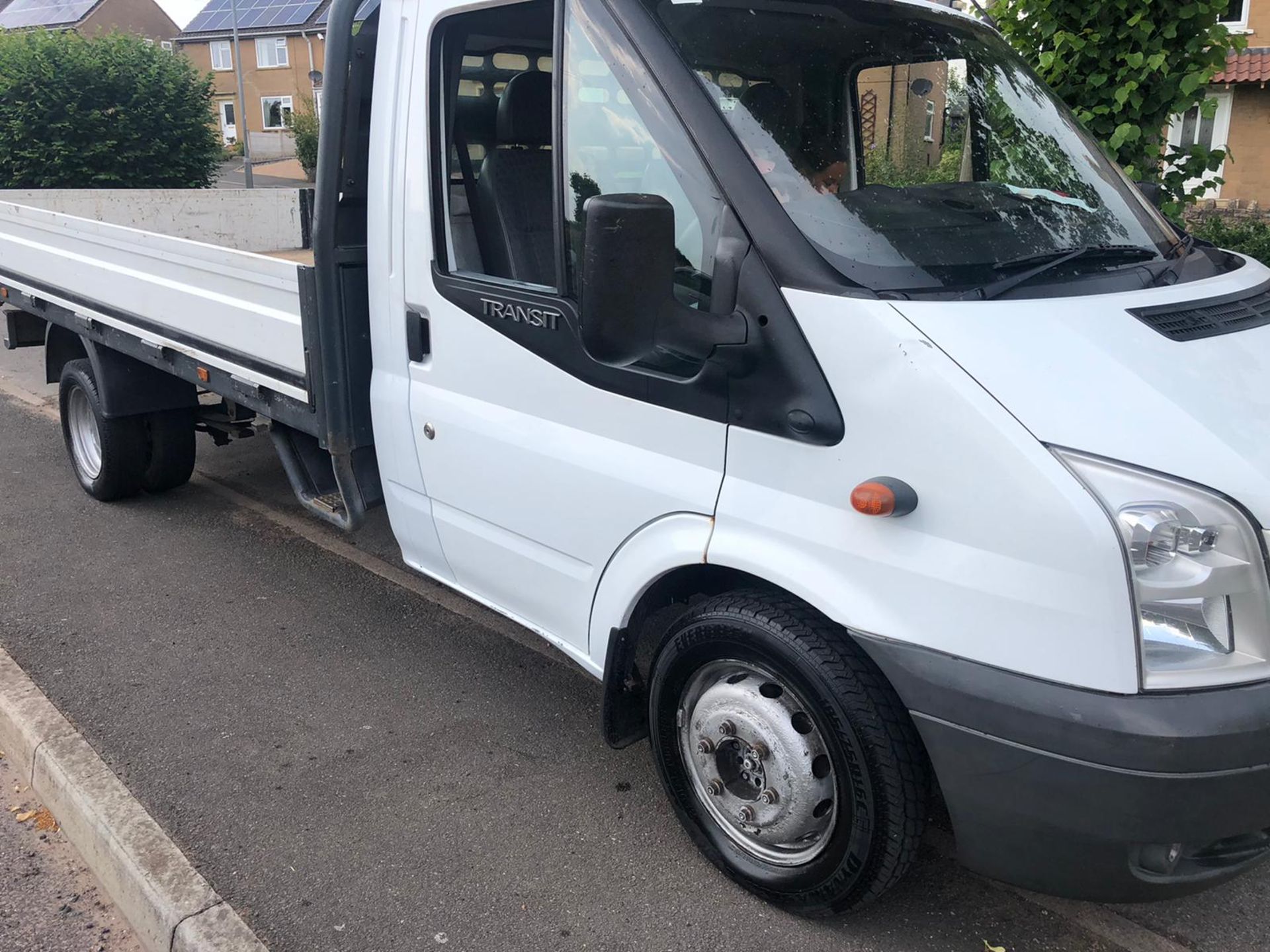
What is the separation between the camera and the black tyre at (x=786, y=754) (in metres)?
2.41

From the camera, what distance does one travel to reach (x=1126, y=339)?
2271 millimetres

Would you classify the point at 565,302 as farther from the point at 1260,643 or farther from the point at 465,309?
the point at 1260,643

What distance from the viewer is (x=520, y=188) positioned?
327 centimetres

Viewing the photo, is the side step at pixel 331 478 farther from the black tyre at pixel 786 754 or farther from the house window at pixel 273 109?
the house window at pixel 273 109

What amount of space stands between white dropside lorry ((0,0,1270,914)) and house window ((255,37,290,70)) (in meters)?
53.7

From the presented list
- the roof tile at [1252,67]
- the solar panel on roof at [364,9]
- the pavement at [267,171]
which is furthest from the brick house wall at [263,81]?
the solar panel on roof at [364,9]

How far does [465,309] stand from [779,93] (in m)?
1.08

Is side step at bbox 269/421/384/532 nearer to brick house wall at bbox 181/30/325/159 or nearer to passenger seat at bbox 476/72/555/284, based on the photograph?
passenger seat at bbox 476/72/555/284

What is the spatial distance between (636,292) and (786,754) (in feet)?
3.81

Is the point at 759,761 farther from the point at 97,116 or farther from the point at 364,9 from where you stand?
the point at 97,116

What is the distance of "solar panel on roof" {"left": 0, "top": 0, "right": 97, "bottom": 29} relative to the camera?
47.8 m

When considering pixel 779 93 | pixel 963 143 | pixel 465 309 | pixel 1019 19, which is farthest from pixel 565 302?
pixel 1019 19

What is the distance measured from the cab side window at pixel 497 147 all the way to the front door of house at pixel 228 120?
57276 mm

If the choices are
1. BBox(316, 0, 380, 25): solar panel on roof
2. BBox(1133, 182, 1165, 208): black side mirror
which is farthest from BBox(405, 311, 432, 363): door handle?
BBox(1133, 182, 1165, 208): black side mirror
